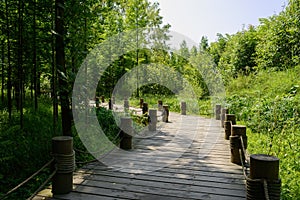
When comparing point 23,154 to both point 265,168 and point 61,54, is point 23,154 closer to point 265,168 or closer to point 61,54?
point 61,54

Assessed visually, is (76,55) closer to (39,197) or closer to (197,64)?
(39,197)

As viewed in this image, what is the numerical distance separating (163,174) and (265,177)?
67.1 inches

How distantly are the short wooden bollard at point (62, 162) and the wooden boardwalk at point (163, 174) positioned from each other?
0.39 feet

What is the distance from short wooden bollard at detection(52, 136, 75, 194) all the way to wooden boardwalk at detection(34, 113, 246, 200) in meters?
0.12

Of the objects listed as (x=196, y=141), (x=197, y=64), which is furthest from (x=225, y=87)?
(x=196, y=141)

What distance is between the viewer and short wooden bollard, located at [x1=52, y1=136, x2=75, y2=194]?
332 centimetres

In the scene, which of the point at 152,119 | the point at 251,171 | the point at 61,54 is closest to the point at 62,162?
the point at 61,54

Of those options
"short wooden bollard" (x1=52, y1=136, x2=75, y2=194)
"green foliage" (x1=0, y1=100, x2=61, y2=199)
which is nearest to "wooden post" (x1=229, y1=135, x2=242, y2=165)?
"short wooden bollard" (x1=52, y1=136, x2=75, y2=194)

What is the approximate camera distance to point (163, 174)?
4.23 metres

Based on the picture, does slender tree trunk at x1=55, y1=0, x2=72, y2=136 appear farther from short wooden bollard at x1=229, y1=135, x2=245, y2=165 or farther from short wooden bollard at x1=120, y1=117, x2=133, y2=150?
short wooden bollard at x1=229, y1=135, x2=245, y2=165

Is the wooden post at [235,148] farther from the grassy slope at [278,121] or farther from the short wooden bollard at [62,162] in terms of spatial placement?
the short wooden bollard at [62,162]

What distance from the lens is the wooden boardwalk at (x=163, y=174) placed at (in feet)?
11.5

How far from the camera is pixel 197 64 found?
59.8ft

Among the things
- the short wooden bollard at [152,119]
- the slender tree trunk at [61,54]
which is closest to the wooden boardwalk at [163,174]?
the slender tree trunk at [61,54]
